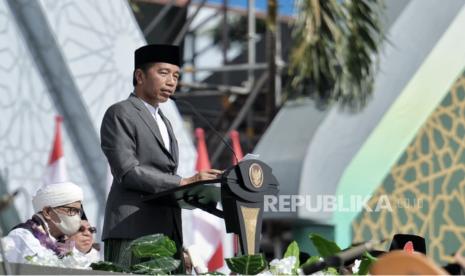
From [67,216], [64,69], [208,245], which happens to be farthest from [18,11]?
[67,216]

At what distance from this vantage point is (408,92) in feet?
28.4

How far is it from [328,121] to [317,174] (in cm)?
44

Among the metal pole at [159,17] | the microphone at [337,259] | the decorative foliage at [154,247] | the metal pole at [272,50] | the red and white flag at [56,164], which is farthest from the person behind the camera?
the metal pole at [159,17]

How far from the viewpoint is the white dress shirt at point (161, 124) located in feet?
13.4

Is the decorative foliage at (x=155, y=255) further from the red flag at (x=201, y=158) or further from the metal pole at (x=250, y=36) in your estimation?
the metal pole at (x=250, y=36)

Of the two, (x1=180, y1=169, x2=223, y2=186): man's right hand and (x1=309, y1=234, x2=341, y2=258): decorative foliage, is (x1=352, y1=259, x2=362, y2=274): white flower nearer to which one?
(x1=309, y1=234, x2=341, y2=258): decorative foliage

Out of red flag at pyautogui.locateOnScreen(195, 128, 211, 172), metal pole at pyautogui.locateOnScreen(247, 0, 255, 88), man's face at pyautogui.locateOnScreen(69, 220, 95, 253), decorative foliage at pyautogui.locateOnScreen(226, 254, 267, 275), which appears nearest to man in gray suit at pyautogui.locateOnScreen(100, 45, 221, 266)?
decorative foliage at pyautogui.locateOnScreen(226, 254, 267, 275)

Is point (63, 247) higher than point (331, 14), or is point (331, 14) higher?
point (331, 14)

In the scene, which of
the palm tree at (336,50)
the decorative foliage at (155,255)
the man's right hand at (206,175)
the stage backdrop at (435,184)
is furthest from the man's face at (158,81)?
the stage backdrop at (435,184)

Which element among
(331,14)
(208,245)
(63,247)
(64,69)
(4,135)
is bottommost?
(63,247)

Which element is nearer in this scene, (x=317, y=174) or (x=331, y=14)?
(x=317, y=174)

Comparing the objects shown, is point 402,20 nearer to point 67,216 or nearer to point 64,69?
point 64,69

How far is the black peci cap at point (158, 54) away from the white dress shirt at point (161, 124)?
0.52 feet

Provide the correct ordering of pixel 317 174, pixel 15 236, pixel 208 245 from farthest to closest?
pixel 208 245 < pixel 317 174 < pixel 15 236
